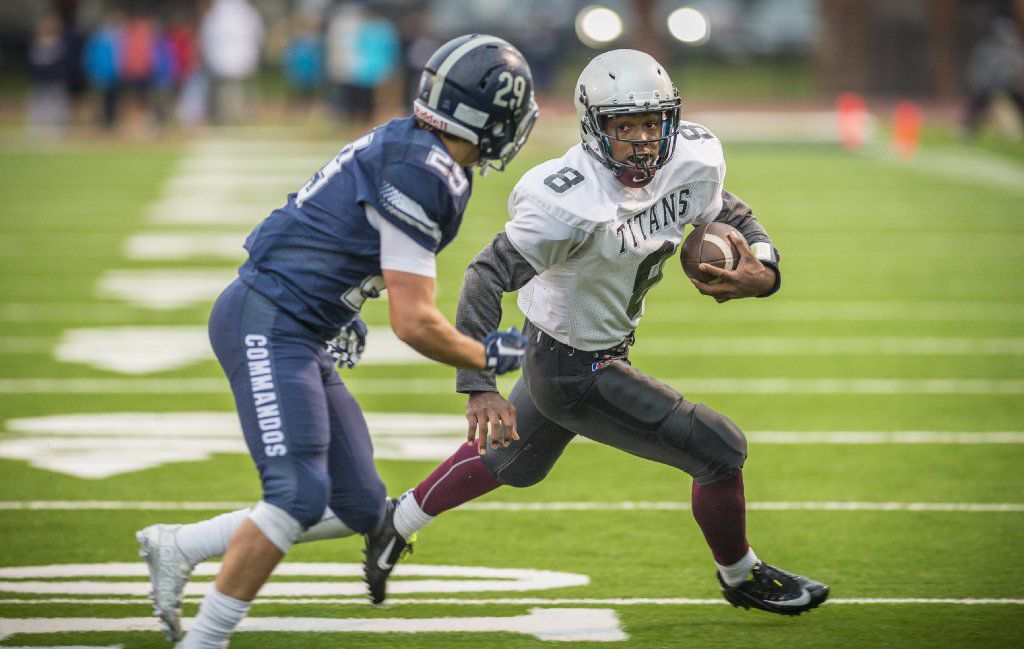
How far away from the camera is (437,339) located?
380 cm

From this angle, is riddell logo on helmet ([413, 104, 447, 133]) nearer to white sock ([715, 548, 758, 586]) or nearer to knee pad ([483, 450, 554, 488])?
knee pad ([483, 450, 554, 488])

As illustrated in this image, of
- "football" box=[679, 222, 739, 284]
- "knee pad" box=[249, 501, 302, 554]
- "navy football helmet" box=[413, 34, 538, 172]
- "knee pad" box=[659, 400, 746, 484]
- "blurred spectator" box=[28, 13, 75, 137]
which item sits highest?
"navy football helmet" box=[413, 34, 538, 172]

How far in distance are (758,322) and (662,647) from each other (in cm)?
587

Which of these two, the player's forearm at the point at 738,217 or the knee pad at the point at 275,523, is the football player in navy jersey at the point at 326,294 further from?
the player's forearm at the point at 738,217

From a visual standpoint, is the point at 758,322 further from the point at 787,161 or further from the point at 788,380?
the point at 787,161

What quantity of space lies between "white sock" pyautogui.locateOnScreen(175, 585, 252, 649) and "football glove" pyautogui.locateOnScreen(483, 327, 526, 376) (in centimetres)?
89

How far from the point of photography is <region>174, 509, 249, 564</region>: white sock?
4.08m

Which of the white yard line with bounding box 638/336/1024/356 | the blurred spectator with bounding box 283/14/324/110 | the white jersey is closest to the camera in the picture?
the white jersey

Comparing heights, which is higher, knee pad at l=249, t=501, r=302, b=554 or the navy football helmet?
the navy football helmet

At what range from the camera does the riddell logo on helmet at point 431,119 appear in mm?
3889

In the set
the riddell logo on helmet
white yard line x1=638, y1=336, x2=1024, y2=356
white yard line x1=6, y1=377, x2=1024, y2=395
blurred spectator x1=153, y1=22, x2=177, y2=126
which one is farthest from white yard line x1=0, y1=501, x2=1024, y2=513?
blurred spectator x1=153, y1=22, x2=177, y2=126

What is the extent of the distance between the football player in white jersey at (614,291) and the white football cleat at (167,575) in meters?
0.74

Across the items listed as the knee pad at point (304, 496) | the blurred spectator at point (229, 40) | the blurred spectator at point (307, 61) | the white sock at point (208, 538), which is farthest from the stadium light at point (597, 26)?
the knee pad at point (304, 496)

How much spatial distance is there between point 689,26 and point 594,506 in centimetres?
2833
